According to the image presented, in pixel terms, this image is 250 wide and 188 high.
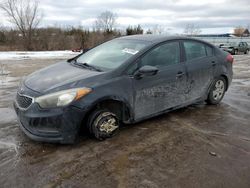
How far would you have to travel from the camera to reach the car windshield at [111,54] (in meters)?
4.15

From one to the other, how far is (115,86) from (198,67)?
1.94 m

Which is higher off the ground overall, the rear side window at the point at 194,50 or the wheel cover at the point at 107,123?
the rear side window at the point at 194,50

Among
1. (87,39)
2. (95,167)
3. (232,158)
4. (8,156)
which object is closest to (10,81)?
(8,156)

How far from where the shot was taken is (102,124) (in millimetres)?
3750

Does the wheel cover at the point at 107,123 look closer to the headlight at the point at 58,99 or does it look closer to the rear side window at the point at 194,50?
the headlight at the point at 58,99

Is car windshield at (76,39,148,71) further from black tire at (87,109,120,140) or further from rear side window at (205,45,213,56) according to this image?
rear side window at (205,45,213,56)

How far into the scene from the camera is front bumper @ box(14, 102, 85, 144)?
3383 mm

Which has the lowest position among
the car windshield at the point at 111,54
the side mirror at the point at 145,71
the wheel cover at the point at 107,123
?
the wheel cover at the point at 107,123

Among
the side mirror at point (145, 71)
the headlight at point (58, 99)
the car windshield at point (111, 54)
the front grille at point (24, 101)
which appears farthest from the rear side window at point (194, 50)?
the front grille at point (24, 101)

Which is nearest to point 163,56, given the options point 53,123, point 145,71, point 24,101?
point 145,71

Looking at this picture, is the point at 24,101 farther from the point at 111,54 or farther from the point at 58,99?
the point at 111,54

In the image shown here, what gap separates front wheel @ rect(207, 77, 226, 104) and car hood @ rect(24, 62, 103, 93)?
2746mm

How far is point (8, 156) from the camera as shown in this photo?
3.39 m

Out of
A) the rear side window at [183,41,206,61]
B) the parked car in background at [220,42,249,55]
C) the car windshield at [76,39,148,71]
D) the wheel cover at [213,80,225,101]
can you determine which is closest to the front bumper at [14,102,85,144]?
the car windshield at [76,39,148,71]
